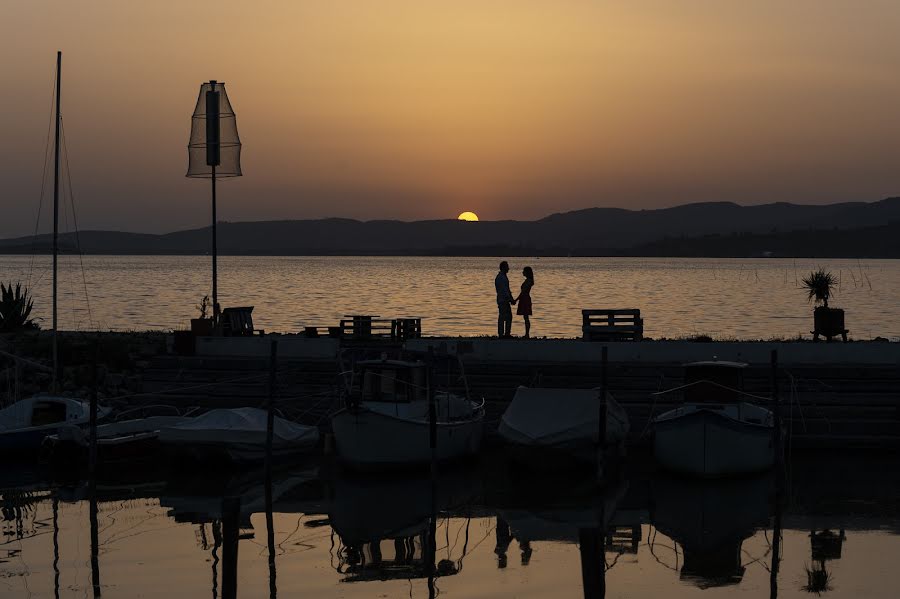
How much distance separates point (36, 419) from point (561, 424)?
1360 cm

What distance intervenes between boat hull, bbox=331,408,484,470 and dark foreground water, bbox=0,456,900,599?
55cm

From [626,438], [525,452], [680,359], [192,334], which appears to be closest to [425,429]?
[525,452]

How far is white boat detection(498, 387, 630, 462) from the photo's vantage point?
27703mm

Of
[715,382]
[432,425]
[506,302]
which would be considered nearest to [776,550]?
[715,382]

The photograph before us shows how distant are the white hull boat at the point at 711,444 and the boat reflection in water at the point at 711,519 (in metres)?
0.32

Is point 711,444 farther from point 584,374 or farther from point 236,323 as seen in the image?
point 236,323

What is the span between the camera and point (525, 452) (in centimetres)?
2803

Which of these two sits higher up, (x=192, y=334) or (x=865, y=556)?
(x=192, y=334)

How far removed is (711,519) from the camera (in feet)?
77.6

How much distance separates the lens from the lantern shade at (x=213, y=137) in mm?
38094

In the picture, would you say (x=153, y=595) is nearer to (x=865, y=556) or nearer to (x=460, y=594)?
(x=460, y=594)

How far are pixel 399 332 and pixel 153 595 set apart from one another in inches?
799

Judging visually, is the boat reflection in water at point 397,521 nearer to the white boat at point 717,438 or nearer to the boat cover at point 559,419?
the boat cover at point 559,419

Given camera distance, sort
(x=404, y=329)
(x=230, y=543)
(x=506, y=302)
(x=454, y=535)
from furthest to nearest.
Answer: (x=404, y=329), (x=506, y=302), (x=454, y=535), (x=230, y=543)
